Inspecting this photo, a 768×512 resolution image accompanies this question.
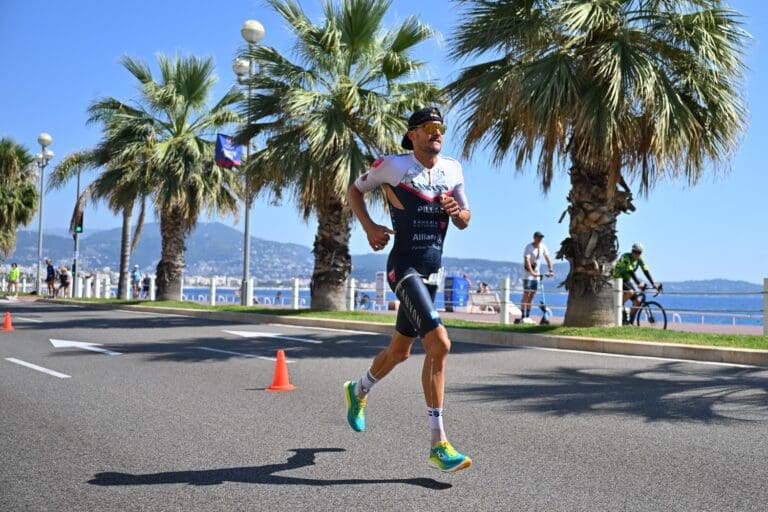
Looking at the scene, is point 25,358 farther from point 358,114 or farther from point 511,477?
point 358,114

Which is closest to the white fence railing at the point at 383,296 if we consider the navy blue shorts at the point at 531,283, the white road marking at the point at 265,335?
the navy blue shorts at the point at 531,283

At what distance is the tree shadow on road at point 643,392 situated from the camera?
6480 millimetres

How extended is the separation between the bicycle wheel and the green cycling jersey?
621 mm

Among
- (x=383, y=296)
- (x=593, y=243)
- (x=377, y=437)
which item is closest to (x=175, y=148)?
(x=383, y=296)

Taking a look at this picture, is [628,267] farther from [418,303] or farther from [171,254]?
[171,254]

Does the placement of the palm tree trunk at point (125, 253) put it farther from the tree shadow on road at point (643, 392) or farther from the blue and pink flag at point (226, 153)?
the tree shadow on road at point (643, 392)

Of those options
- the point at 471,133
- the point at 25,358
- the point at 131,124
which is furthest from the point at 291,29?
the point at 25,358

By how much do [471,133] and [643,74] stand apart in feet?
10.2

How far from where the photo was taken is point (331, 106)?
19109 millimetres

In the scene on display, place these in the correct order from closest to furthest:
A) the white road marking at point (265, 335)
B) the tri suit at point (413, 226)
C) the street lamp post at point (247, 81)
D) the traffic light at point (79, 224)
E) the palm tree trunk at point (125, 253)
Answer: the tri suit at point (413, 226)
the white road marking at point (265, 335)
the street lamp post at point (247, 81)
the palm tree trunk at point (125, 253)
the traffic light at point (79, 224)

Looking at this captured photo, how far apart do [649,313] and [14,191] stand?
39.4m

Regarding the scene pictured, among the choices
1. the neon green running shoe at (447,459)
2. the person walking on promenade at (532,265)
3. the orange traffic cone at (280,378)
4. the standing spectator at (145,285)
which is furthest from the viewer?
the standing spectator at (145,285)

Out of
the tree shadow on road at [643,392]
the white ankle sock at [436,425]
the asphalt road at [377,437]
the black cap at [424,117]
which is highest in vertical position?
the black cap at [424,117]

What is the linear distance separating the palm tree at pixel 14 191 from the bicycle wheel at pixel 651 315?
3825 centimetres
